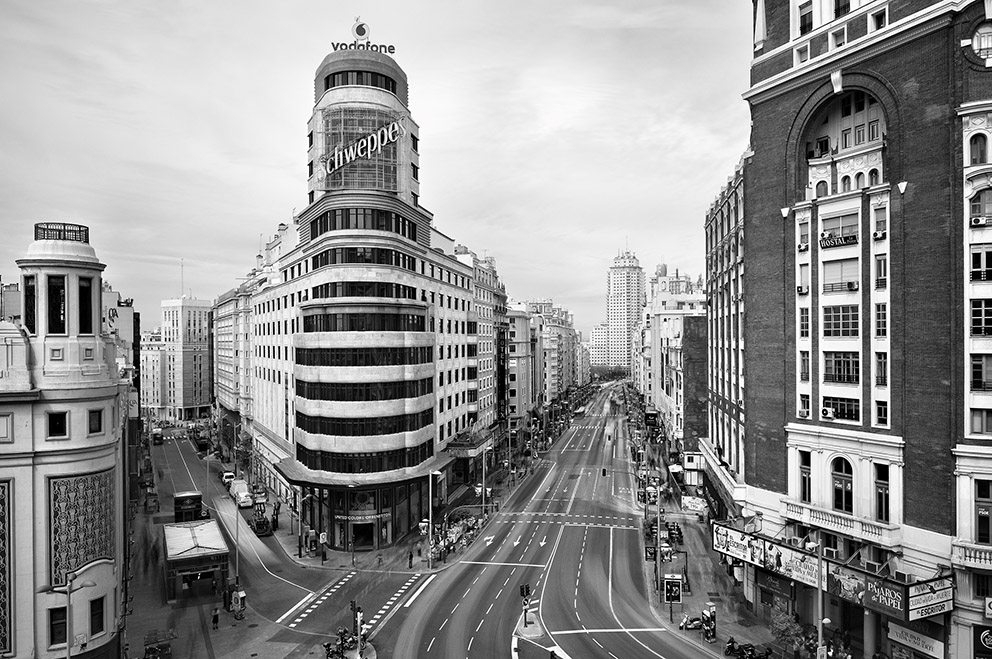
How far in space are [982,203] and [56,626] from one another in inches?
2001

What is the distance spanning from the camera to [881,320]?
3662cm

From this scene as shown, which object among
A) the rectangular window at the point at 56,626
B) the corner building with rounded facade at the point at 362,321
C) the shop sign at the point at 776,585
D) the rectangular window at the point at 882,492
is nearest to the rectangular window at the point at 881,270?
the rectangular window at the point at 882,492

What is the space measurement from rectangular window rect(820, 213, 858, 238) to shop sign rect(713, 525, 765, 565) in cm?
2029

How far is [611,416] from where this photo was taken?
192375 mm

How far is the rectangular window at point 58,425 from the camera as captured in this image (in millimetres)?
30328

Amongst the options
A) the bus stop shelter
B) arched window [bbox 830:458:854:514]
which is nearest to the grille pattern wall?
the bus stop shelter

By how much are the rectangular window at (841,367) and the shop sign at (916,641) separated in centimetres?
1375

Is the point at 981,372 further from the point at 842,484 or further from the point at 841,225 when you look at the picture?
the point at 841,225

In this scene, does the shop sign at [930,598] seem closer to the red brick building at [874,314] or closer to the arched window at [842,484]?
the red brick building at [874,314]

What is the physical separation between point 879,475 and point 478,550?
36453mm

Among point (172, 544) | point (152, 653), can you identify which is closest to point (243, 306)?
point (172, 544)

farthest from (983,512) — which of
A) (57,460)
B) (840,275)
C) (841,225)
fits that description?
(57,460)

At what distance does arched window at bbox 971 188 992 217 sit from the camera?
106 ft

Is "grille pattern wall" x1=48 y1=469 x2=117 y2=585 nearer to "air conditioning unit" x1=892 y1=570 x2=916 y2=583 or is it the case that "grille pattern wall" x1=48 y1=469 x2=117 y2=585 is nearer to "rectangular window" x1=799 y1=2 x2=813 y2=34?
"air conditioning unit" x1=892 y1=570 x2=916 y2=583
